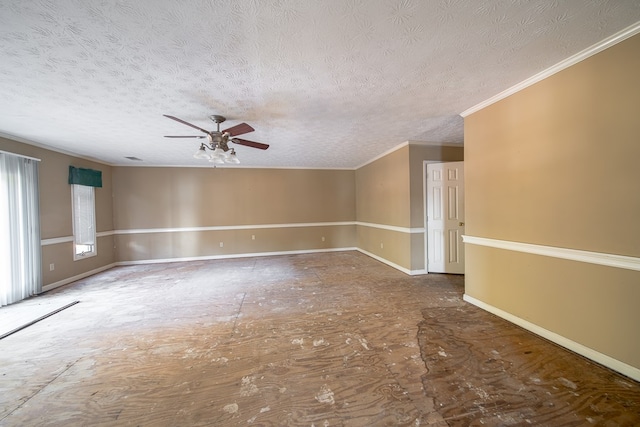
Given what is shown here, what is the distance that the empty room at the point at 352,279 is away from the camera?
142cm

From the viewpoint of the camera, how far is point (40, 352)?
6.93ft

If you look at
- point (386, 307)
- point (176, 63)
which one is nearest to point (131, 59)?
point (176, 63)

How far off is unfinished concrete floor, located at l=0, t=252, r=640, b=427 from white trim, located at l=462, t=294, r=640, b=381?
0.24ft

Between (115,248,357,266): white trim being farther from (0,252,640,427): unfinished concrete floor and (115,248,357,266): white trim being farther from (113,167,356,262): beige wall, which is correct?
(0,252,640,427): unfinished concrete floor

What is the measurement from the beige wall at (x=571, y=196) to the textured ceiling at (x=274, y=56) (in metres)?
0.27

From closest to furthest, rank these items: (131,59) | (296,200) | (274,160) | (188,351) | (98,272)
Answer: (131,59), (188,351), (98,272), (274,160), (296,200)

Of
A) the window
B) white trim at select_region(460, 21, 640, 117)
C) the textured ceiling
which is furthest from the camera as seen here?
the window

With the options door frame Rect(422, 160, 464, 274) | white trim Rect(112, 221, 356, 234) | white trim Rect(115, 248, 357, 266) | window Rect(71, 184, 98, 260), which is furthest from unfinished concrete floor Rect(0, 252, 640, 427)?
white trim Rect(112, 221, 356, 234)

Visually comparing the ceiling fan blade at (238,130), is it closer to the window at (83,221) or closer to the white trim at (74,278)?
the window at (83,221)

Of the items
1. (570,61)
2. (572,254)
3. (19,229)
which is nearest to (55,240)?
(19,229)

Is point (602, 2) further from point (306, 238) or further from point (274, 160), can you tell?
point (306, 238)

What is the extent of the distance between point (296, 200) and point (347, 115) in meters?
Answer: 3.89

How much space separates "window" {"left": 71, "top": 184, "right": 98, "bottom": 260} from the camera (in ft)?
14.5

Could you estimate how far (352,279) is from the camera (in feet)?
13.3
